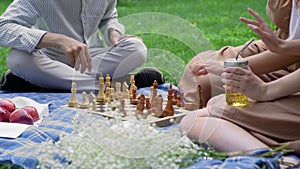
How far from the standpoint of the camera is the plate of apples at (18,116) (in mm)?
2908

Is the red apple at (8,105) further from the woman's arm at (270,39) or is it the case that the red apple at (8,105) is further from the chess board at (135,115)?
the woman's arm at (270,39)

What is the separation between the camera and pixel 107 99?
304 centimetres

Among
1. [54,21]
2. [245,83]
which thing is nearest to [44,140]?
[245,83]

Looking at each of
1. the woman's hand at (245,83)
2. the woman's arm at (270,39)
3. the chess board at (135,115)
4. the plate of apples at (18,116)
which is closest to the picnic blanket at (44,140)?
the plate of apples at (18,116)

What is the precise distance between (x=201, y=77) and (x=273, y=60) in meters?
0.31

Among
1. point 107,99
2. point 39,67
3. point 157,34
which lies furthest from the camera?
point 39,67

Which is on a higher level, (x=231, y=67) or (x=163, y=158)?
(x=231, y=67)

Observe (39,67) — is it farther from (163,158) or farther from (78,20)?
(163,158)

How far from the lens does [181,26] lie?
2.75m

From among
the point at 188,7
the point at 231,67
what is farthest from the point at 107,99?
the point at 188,7

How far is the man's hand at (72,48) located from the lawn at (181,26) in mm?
255

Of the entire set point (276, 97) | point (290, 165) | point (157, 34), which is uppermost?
point (157, 34)

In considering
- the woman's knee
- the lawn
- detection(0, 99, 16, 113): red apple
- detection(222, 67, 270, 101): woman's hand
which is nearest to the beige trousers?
the lawn

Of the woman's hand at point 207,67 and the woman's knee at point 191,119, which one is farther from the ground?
the woman's hand at point 207,67
